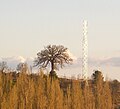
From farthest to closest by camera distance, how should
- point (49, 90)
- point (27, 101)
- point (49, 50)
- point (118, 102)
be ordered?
point (49, 50) < point (118, 102) < point (49, 90) < point (27, 101)

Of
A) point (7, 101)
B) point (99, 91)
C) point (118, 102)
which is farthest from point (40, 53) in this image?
point (7, 101)

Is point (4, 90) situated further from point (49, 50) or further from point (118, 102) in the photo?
point (49, 50)

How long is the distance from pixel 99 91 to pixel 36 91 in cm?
977

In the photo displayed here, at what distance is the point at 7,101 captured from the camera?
111 ft

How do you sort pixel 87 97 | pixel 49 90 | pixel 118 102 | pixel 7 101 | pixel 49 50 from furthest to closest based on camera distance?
pixel 49 50, pixel 118 102, pixel 87 97, pixel 49 90, pixel 7 101

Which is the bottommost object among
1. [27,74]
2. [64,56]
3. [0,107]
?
[0,107]

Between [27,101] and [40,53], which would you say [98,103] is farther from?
[40,53]

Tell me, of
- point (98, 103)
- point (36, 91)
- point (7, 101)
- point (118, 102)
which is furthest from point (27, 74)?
point (118, 102)

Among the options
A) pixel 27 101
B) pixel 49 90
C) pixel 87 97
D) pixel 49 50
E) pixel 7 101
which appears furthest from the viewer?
pixel 49 50

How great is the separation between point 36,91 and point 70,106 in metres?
4.97

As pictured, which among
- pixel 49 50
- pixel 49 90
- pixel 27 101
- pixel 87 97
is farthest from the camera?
pixel 49 50

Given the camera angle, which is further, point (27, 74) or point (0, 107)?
point (27, 74)

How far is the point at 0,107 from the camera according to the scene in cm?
3394

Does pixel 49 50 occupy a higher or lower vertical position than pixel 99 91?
higher
